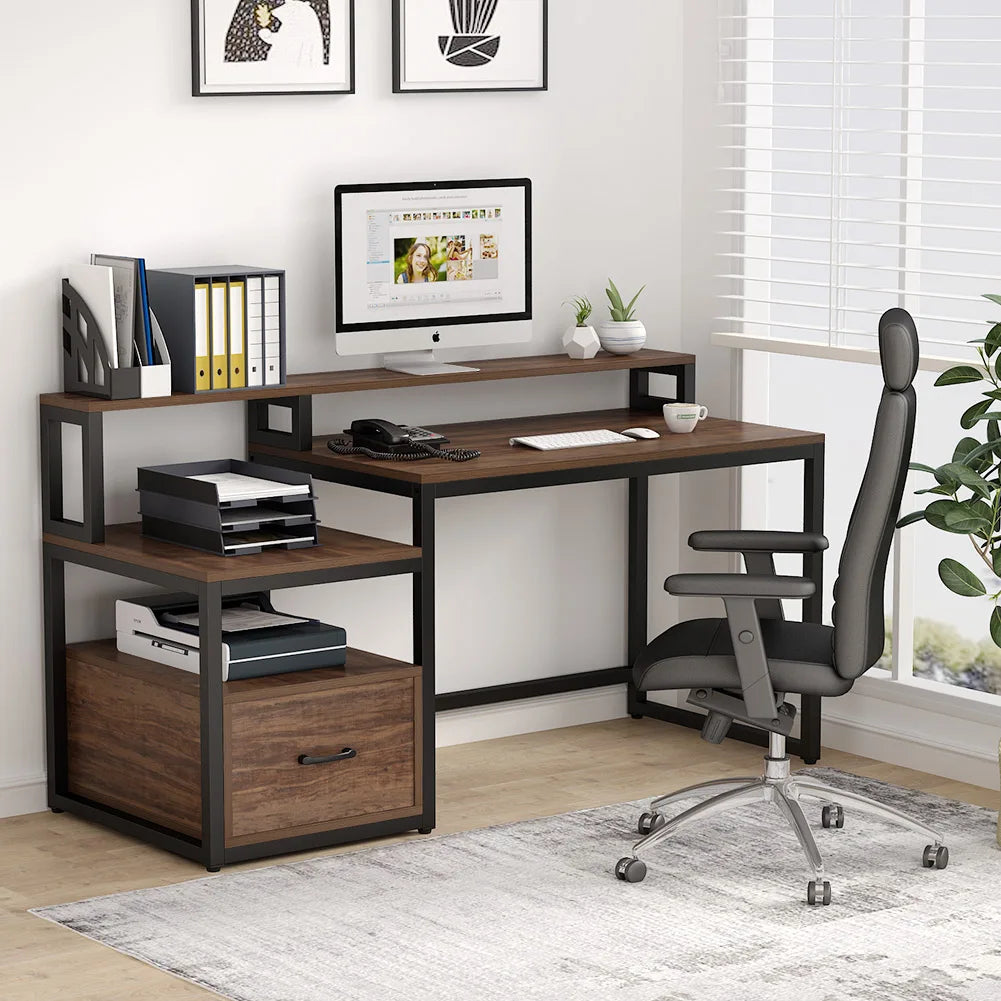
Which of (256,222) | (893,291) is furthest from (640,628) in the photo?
(256,222)

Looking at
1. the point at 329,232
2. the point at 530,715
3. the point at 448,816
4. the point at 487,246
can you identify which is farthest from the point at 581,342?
the point at 448,816

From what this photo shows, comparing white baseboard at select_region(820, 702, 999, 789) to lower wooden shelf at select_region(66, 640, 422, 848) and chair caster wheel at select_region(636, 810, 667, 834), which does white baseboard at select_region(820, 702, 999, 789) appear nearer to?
chair caster wheel at select_region(636, 810, 667, 834)

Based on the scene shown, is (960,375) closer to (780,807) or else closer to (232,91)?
(780,807)

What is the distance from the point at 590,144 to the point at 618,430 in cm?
89

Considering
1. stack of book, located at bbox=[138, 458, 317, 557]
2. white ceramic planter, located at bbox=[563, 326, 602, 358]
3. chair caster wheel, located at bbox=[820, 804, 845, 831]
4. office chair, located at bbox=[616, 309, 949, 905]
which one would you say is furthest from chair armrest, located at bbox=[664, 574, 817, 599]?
white ceramic planter, located at bbox=[563, 326, 602, 358]

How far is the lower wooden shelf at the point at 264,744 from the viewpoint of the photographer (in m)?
4.09

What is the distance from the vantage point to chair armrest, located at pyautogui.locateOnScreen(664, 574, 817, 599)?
3.83 m

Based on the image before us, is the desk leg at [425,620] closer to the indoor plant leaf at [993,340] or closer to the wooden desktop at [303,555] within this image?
the wooden desktop at [303,555]

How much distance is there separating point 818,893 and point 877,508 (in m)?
0.77

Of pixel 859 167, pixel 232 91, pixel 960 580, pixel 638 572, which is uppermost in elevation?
pixel 232 91

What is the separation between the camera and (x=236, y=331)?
4.46 metres

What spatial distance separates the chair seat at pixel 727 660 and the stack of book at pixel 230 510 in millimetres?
820

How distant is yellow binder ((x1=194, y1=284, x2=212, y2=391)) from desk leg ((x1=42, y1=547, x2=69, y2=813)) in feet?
1.75

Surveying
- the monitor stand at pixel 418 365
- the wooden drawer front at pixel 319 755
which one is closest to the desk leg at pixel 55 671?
the wooden drawer front at pixel 319 755
